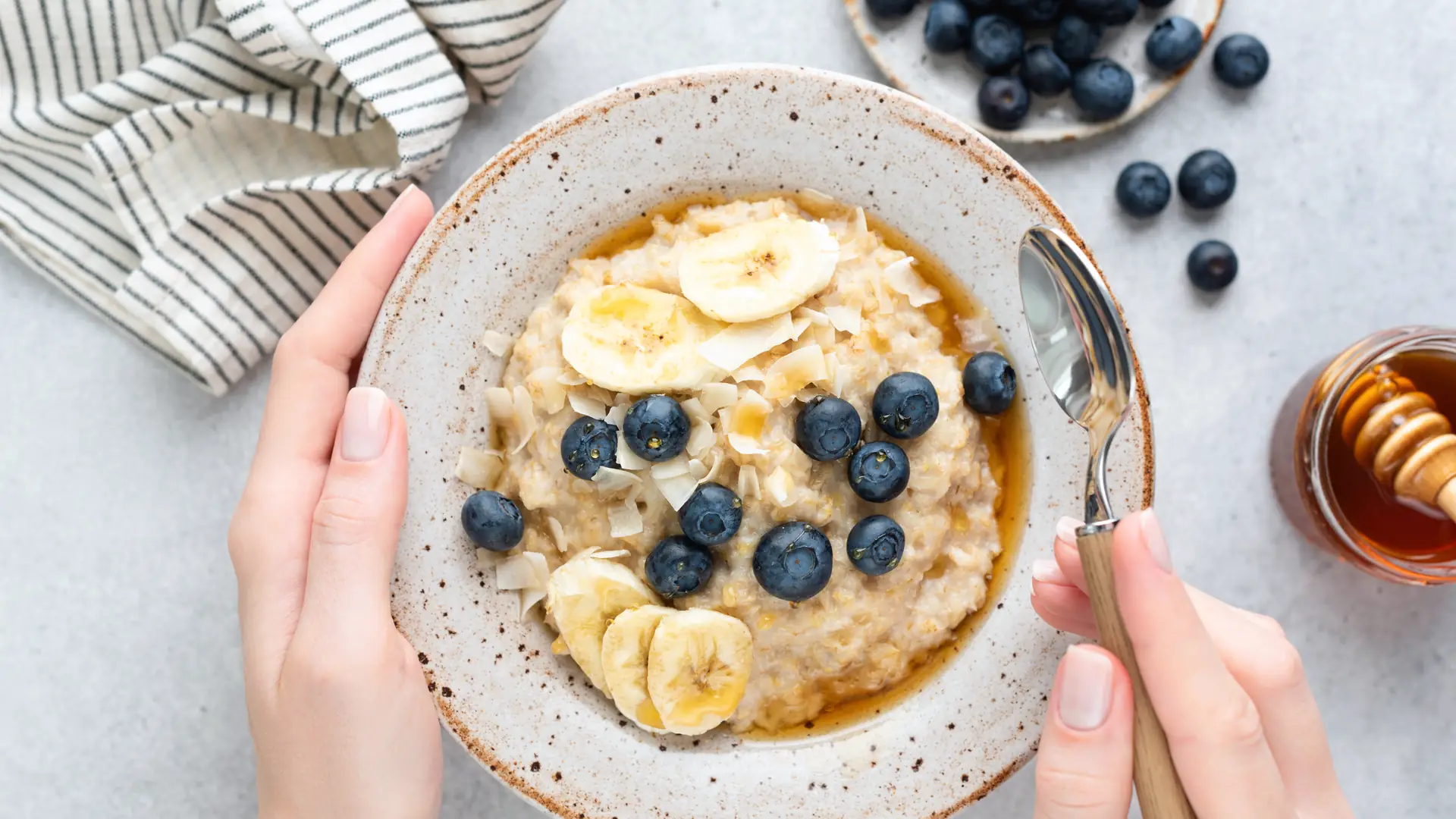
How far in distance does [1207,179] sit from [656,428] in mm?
1324

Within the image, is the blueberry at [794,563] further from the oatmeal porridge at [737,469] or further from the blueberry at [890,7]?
the blueberry at [890,7]

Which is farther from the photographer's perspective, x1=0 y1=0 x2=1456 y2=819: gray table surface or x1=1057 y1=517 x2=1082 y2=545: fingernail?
x1=0 y1=0 x2=1456 y2=819: gray table surface

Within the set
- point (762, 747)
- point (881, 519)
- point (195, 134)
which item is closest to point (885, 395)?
point (881, 519)

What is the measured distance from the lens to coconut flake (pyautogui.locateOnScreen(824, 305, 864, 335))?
1837mm

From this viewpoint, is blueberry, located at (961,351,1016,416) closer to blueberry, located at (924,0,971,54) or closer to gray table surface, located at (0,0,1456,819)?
gray table surface, located at (0,0,1456,819)

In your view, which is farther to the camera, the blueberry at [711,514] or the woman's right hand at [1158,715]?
the blueberry at [711,514]

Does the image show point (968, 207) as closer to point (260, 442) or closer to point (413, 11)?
point (413, 11)

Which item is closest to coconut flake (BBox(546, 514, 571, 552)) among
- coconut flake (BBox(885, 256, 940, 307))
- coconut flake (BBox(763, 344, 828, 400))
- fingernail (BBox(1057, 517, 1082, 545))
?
coconut flake (BBox(763, 344, 828, 400))

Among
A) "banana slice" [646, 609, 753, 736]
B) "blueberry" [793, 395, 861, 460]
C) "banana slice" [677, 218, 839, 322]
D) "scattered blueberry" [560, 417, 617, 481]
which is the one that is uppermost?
"banana slice" [677, 218, 839, 322]

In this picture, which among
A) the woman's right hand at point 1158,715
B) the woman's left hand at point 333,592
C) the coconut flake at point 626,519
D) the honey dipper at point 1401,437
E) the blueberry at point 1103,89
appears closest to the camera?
the woman's right hand at point 1158,715

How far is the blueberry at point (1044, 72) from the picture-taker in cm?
222

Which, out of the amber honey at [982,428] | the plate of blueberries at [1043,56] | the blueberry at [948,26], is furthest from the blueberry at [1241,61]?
the amber honey at [982,428]

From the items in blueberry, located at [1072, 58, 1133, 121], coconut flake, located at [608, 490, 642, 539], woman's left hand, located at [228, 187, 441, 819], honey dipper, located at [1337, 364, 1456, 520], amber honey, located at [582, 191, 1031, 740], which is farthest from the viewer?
blueberry, located at [1072, 58, 1133, 121]

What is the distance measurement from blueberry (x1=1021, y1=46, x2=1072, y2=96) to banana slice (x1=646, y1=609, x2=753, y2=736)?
1265mm
